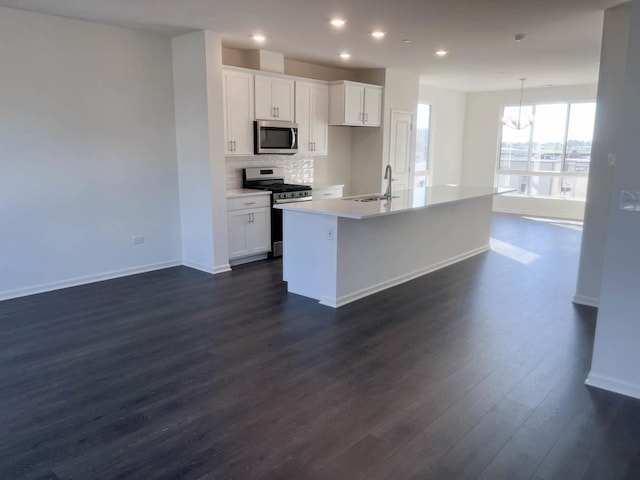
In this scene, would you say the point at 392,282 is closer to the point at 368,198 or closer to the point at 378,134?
the point at 368,198

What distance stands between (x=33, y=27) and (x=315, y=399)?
14.0ft

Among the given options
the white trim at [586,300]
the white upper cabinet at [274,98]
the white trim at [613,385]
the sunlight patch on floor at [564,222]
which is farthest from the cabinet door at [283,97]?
the sunlight patch on floor at [564,222]

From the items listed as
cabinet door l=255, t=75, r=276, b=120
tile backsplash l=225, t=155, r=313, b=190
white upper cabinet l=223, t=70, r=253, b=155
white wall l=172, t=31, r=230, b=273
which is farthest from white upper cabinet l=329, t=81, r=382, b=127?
white wall l=172, t=31, r=230, b=273

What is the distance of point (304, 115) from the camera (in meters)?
6.65

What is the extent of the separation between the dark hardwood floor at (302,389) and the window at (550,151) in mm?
5975

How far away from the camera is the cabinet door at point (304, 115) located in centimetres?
653

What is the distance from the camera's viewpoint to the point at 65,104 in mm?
4656

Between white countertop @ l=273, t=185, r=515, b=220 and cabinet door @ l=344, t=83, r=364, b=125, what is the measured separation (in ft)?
5.72

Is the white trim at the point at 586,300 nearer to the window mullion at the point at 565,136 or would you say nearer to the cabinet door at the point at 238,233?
the cabinet door at the point at 238,233

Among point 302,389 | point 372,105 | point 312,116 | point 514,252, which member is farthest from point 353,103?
point 302,389

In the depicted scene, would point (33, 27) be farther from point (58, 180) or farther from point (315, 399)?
point (315, 399)

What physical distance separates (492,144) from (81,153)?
8711 millimetres

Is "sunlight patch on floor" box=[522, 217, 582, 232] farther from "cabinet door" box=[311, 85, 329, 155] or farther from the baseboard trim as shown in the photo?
the baseboard trim

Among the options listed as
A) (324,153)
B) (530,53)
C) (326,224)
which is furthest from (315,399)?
(530,53)
